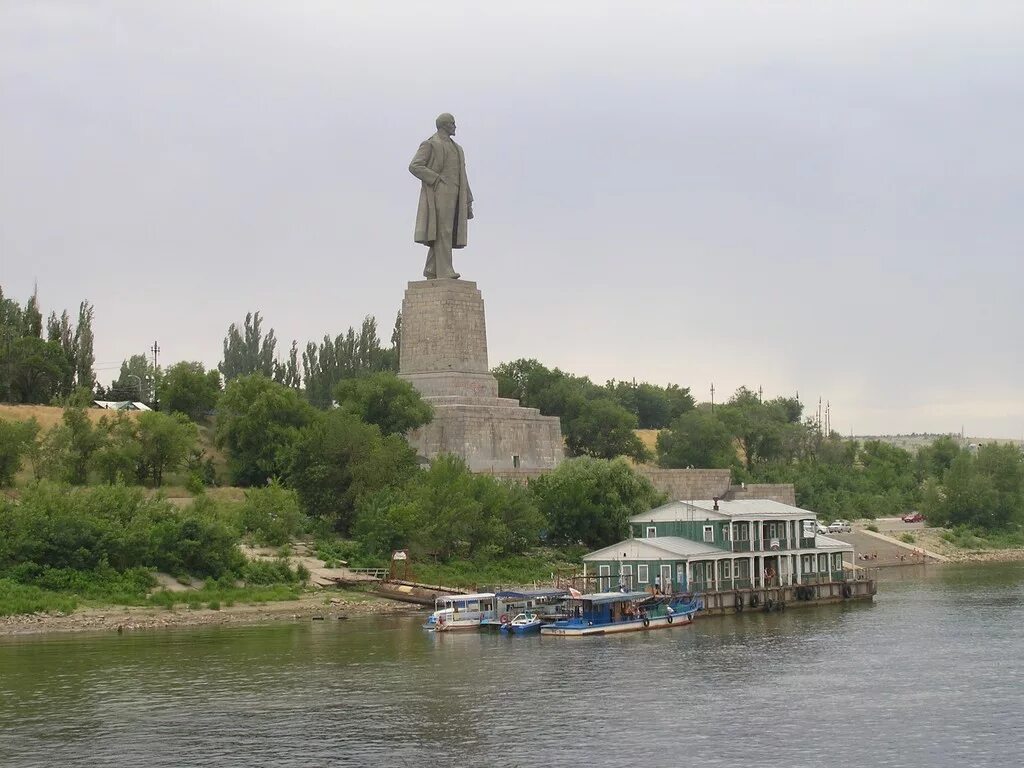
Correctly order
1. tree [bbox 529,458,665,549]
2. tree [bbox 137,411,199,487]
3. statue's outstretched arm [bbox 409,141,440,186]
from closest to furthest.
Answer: tree [bbox 137,411,199,487]
tree [bbox 529,458,665,549]
statue's outstretched arm [bbox 409,141,440,186]

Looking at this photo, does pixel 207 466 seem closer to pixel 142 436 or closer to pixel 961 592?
pixel 142 436

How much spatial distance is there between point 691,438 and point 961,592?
29.6m

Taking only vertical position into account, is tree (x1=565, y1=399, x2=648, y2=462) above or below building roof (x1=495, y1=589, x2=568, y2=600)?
above

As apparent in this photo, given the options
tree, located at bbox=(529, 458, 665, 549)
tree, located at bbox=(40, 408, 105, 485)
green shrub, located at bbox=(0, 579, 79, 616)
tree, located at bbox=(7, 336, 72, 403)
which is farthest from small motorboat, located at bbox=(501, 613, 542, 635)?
tree, located at bbox=(7, 336, 72, 403)

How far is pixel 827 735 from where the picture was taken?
27547 mm

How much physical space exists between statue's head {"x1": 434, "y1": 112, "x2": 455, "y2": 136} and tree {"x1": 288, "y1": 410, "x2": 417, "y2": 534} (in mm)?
12516

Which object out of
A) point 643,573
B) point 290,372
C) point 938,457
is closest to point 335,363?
point 290,372

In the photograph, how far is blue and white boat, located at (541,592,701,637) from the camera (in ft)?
139

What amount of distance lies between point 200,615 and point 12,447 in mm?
12518

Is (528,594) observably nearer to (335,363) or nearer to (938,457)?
(335,363)

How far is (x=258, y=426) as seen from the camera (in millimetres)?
58031

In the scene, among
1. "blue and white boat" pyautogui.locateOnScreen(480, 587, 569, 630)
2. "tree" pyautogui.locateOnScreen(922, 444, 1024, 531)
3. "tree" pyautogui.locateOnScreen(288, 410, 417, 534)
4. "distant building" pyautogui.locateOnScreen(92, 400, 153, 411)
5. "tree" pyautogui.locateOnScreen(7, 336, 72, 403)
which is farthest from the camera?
"tree" pyautogui.locateOnScreen(922, 444, 1024, 531)

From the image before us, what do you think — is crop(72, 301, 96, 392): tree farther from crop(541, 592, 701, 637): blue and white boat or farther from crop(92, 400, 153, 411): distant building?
crop(541, 592, 701, 637): blue and white boat

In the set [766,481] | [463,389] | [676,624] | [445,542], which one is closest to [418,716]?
[676,624]
